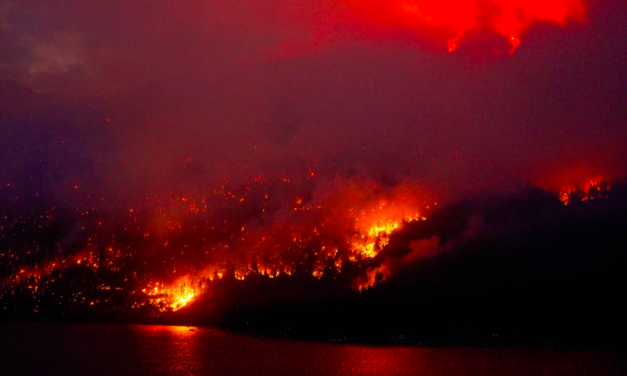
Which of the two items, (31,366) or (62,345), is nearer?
(31,366)

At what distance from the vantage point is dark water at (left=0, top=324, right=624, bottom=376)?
8738 centimetres

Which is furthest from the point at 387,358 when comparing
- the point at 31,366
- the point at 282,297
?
the point at 282,297

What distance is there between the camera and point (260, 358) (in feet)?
338

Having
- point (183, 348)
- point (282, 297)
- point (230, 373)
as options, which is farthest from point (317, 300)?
point (230, 373)

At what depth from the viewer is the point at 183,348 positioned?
119 meters

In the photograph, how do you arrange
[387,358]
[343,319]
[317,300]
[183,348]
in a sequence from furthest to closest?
1. [317,300]
2. [343,319]
3. [183,348]
4. [387,358]

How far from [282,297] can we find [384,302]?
122ft

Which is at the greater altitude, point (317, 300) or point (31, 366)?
point (317, 300)

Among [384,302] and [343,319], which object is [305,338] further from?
[384,302]

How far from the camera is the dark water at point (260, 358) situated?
87.4 m

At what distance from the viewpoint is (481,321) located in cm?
15512

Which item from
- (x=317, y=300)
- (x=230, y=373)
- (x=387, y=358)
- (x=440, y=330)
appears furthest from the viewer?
(x=317, y=300)

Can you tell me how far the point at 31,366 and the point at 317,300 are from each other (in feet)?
341

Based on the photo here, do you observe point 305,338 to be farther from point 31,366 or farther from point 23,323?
point 23,323
